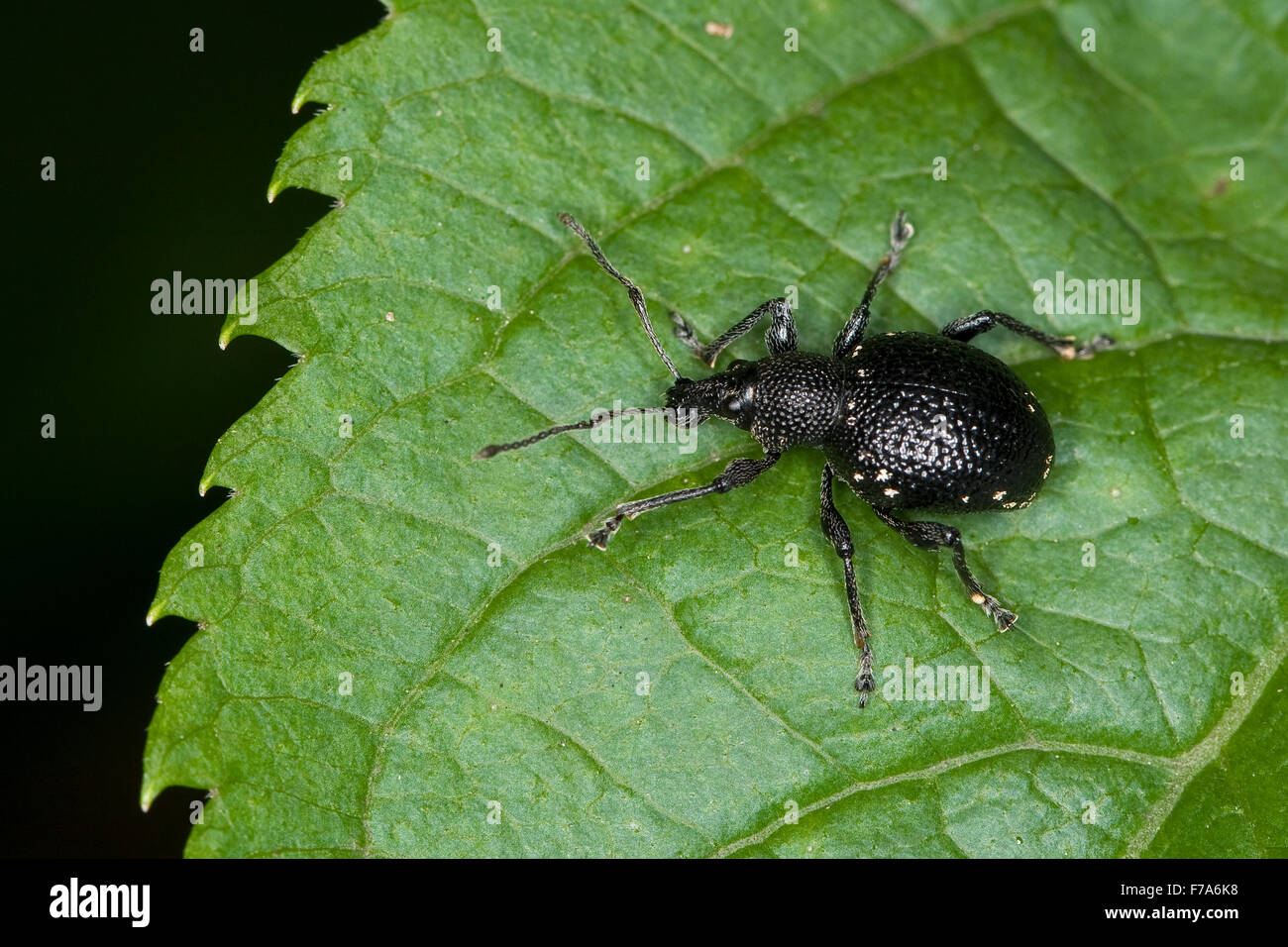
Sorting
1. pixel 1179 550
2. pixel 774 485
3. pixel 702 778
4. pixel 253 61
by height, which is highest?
pixel 253 61

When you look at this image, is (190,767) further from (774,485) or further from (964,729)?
(964,729)

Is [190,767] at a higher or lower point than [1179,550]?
lower

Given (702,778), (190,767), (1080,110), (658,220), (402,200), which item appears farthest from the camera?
(1080,110)

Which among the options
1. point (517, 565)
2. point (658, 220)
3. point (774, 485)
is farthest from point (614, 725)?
point (658, 220)

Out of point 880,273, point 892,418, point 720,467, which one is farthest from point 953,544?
point 880,273

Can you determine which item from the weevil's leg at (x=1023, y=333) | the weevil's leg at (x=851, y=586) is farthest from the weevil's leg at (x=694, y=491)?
the weevil's leg at (x=1023, y=333)

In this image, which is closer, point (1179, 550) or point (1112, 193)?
point (1179, 550)

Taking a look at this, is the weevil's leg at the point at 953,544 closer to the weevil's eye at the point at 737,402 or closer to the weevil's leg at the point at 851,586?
the weevil's leg at the point at 851,586
